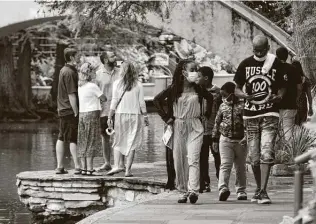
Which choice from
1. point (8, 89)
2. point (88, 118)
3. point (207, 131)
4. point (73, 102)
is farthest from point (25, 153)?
point (8, 89)

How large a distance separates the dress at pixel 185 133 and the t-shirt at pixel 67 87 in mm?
2978

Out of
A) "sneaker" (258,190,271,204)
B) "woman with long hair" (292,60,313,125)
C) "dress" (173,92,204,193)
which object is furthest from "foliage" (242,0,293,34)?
"sneaker" (258,190,271,204)

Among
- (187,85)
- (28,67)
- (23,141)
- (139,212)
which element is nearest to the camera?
(139,212)

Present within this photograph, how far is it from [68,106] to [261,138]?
3934 millimetres

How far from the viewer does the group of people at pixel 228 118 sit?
39.5 ft

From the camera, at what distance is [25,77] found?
38406 millimetres

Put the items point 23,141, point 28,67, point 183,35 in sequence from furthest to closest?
point 28,67 → point 23,141 → point 183,35

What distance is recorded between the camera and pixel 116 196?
574 inches

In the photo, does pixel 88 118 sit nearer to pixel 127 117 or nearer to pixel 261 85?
pixel 127 117

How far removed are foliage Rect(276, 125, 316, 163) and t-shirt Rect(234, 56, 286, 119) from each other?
3.08 metres

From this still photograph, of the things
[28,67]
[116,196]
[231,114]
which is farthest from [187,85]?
[28,67]

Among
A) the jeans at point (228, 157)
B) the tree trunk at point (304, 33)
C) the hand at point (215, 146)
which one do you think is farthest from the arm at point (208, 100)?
the tree trunk at point (304, 33)

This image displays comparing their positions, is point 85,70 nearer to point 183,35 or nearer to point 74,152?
point 74,152

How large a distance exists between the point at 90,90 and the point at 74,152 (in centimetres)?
91
